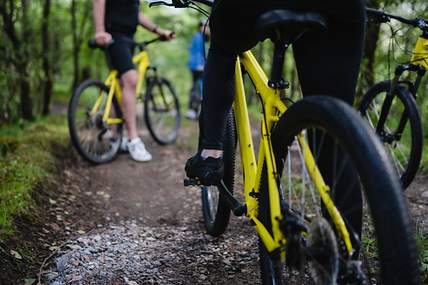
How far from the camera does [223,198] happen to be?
2875mm

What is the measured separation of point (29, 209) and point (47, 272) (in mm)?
853

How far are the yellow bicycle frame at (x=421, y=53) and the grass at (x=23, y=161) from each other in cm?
313

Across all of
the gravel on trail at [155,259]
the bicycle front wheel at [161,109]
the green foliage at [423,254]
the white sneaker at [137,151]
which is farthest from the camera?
the bicycle front wheel at [161,109]

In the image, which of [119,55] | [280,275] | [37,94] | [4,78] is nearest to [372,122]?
[280,275]

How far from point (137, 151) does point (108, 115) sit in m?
0.56

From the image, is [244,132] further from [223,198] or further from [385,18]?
[385,18]

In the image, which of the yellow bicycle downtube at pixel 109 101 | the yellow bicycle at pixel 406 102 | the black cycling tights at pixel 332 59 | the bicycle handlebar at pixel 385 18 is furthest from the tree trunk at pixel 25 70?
the black cycling tights at pixel 332 59

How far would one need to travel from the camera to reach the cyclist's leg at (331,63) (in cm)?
187

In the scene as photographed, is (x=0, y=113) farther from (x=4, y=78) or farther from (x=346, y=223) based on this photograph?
(x=346, y=223)

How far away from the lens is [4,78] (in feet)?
18.1

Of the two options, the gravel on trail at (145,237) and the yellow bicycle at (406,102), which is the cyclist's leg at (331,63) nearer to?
the gravel on trail at (145,237)

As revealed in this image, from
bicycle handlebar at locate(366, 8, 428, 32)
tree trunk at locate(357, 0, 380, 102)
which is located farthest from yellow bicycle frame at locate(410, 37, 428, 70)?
tree trunk at locate(357, 0, 380, 102)

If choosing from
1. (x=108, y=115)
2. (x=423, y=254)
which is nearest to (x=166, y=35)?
(x=108, y=115)

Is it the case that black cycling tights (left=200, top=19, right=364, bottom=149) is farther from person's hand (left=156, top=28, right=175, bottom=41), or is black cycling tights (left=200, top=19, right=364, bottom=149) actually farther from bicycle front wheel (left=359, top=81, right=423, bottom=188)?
person's hand (left=156, top=28, right=175, bottom=41)
